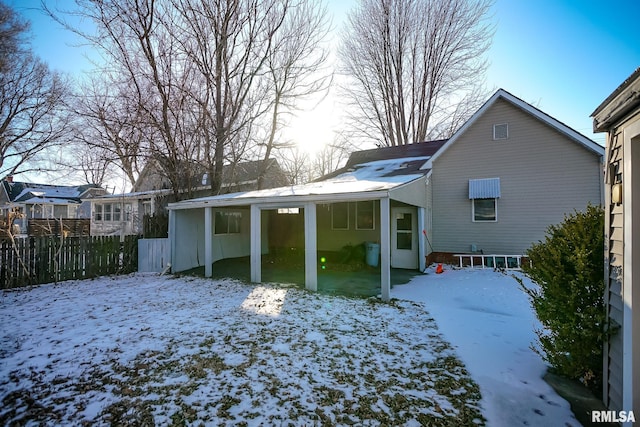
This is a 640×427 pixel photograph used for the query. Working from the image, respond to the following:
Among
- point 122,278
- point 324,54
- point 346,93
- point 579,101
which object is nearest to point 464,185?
point 579,101

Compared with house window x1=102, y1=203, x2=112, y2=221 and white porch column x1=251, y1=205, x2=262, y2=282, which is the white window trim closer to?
house window x1=102, y1=203, x2=112, y2=221

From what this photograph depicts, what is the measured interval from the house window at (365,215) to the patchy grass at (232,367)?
6213 millimetres

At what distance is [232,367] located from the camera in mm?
3719

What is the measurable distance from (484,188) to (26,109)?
2720 cm

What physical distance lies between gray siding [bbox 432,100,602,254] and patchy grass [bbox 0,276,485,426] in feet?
20.8

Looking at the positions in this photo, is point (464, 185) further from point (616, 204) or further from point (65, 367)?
point (65, 367)

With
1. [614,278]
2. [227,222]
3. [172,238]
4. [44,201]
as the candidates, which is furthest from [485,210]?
[44,201]

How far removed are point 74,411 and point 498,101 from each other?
13339 millimetres

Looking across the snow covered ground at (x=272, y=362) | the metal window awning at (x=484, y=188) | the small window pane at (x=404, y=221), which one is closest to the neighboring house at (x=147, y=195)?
the small window pane at (x=404, y=221)

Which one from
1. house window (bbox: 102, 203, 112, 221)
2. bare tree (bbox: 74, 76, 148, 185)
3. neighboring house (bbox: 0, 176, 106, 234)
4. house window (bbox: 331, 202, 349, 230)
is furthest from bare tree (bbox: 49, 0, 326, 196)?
neighboring house (bbox: 0, 176, 106, 234)

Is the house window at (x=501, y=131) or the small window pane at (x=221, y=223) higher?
the house window at (x=501, y=131)

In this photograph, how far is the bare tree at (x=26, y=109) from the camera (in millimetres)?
17881

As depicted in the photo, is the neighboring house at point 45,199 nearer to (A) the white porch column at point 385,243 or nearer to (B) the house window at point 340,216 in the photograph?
(B) the house window at point 340,216

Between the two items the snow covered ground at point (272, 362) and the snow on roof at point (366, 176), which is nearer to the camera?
the snow covered ground at point (272, 362)
